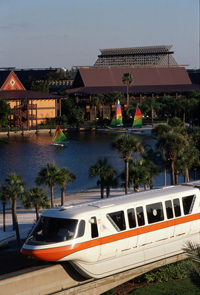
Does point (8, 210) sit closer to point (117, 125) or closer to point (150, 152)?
point (150, 152)

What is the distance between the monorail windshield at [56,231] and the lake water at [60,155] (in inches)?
1141

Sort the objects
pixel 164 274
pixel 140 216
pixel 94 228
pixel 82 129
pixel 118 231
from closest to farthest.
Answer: pixel 94 228, pixel 118 231, pixel 140 216, pixel 164 274, pixel 82 129

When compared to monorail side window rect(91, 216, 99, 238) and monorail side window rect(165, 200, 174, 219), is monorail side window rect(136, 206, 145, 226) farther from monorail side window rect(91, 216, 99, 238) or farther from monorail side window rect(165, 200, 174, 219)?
monorail side window rect(91, 216, 99, 238)

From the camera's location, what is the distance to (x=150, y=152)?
50.4 m

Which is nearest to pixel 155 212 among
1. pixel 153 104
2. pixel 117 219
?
pixel 117 219

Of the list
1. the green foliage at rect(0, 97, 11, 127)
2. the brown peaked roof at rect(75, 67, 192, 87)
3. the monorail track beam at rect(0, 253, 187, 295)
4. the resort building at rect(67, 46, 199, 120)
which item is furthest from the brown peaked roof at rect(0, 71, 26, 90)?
the monorail track beam at rect(0, 253, 187, 295)

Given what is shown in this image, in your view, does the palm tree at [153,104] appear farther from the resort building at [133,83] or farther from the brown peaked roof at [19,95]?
the brown peaked roof at [19,95]

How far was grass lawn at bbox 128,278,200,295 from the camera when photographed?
2095cm

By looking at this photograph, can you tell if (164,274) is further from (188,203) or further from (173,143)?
(173,143)

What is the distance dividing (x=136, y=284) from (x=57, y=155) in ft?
192

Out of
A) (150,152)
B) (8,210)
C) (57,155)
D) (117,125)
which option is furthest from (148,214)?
(117,125)

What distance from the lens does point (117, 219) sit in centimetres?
1947

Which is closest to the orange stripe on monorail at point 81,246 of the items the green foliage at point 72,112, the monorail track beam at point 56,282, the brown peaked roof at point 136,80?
the monorail track beam at point 56,282

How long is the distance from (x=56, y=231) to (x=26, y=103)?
335ft
